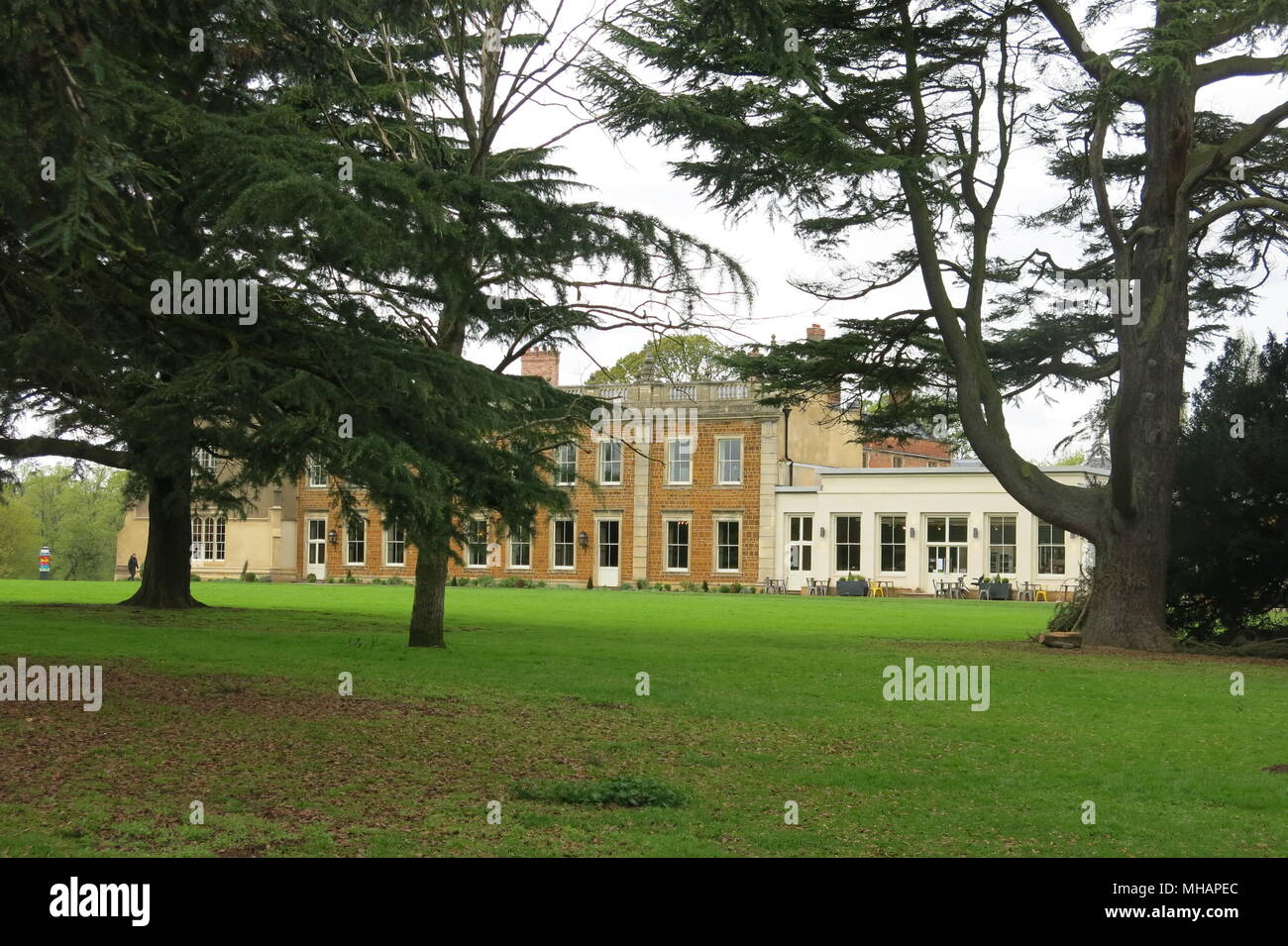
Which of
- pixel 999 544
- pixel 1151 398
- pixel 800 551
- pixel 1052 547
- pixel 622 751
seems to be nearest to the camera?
pixel 622 751

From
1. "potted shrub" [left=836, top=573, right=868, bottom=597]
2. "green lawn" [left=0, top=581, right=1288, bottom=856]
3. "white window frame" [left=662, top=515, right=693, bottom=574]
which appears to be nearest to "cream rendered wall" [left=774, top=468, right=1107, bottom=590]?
"potted shrub" [left=836, top=573, right=868, bottom=597]

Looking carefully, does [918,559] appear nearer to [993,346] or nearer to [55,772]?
[993,346]

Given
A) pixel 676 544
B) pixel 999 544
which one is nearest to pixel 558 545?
pixel 676 544

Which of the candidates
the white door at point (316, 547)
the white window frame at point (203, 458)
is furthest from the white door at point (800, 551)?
→ the white window frame at point (203, 458)

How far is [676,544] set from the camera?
159 feet

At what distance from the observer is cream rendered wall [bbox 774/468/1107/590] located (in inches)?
1703

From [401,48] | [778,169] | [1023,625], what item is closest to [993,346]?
[778,169]

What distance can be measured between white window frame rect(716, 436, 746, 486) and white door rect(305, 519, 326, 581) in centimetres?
1625

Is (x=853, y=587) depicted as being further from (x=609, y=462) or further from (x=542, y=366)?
(x=542, y=366)

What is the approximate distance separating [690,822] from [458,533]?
3.17 metres

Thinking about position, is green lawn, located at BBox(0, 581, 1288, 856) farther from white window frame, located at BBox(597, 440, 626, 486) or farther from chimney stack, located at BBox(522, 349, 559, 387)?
white window frame, located at BBox(597, 440, 626, 486)

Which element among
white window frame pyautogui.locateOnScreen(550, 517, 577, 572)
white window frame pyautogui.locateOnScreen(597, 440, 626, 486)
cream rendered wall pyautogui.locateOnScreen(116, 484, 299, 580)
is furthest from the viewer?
cream rendered wall pyautogui.locateOnScreen(116, 484, 299, 580)

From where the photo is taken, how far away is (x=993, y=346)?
20953 mm

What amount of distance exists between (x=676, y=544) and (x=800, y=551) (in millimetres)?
4412
